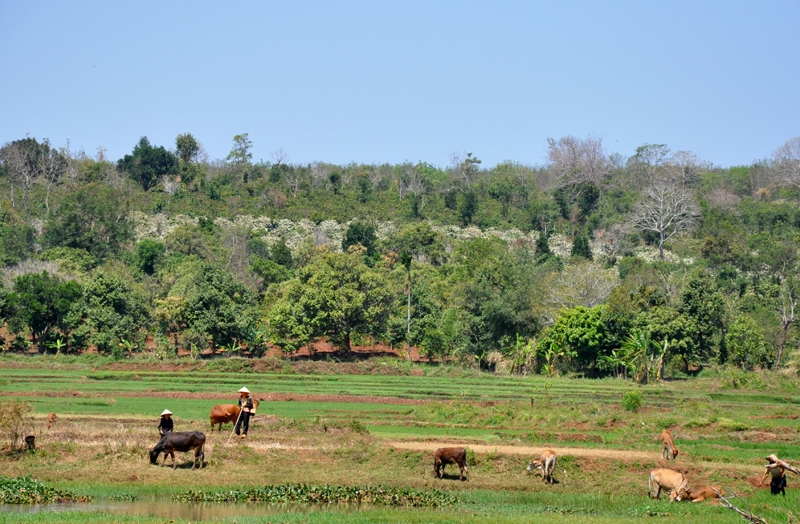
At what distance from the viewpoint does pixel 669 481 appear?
21.1 metres

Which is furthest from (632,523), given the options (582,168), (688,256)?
(582,168)

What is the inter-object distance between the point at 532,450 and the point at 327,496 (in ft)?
24.8

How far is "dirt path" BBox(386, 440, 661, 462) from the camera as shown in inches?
998

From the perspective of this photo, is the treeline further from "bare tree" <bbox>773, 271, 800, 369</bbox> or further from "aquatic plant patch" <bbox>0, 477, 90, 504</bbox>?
"aquatic plant patch" <bbox>0, 477, 90, 504</bbox>

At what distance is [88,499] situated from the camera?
20266 millimetres

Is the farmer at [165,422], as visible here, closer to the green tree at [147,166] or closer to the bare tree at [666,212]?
the bare tree at [666,212]

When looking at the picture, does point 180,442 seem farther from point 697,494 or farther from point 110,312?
point 110,312

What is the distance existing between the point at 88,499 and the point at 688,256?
7394 centimetres

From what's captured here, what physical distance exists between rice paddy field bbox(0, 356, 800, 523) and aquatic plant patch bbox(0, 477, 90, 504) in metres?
0.59

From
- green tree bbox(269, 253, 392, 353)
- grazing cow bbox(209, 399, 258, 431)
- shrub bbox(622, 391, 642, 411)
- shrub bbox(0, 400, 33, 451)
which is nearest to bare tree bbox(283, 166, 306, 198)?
green tree bbox(269, 253, 392, 353)

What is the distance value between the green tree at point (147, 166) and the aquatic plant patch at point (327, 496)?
88.1 metres

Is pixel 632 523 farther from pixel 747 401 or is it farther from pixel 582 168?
pixel 582 168

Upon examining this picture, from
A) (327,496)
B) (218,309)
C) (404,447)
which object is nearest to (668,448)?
(404,447)

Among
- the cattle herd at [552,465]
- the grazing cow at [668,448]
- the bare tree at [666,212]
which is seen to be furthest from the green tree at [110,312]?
the bare tree at [666,212]
